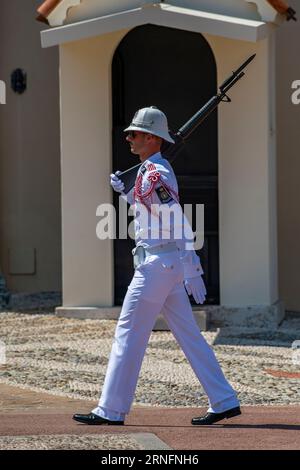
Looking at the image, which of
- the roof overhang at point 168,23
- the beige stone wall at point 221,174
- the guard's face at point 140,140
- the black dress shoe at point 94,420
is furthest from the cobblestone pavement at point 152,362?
the roof overhang at point 168,23

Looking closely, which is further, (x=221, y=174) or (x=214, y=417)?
(x=221, y=174)

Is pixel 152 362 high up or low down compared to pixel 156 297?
down

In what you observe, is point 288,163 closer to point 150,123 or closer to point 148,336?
point 150,123

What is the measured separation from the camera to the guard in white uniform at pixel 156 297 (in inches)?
281

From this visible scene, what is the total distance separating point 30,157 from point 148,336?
325 inches

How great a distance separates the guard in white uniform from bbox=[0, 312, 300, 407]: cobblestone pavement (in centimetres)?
124

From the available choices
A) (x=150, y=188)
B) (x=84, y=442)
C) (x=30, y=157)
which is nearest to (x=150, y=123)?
(x=150, y=188)

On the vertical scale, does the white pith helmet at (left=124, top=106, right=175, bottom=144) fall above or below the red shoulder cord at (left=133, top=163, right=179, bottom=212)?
above

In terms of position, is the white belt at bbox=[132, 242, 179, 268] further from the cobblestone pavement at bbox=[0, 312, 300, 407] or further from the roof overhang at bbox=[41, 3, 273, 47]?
the roof overhang at bbox=[41, 3, 273, 47]

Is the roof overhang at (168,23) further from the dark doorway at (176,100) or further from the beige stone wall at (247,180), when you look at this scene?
the dark doorway at (176,100)

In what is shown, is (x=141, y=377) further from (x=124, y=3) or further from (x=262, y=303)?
(x=124, y=3)

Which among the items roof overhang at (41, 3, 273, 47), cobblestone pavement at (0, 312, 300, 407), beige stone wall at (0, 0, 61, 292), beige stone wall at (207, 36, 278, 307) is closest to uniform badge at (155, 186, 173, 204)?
cobblestone pavement at (0, 312, 300, 407)

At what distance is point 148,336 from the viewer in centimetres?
721

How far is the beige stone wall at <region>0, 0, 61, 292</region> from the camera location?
15141 millimetres
